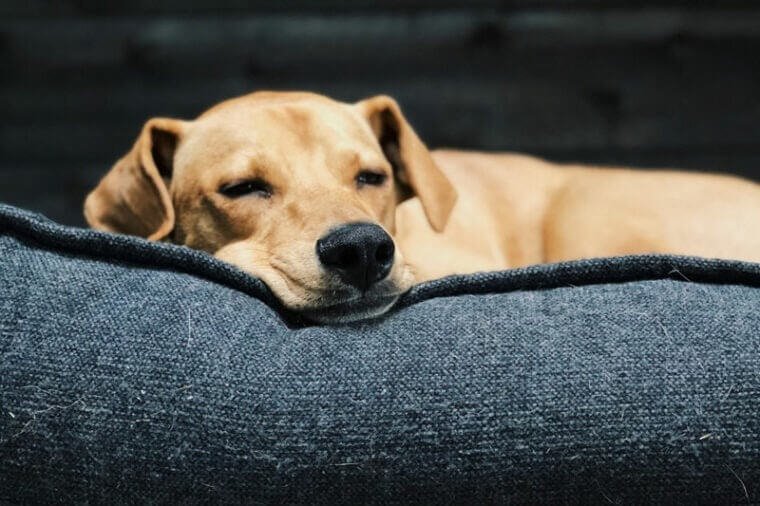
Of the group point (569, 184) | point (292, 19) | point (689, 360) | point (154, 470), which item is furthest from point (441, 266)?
point (292, 19)

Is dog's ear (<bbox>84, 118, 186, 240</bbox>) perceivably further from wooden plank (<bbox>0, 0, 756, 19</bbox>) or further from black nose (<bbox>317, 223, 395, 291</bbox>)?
wooden plank (<bbox>0, 0, 756, 19</bbox>)

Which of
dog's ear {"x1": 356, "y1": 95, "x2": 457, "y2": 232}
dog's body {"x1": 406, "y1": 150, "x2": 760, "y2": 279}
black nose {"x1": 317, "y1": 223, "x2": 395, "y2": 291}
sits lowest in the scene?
dog's body {"x1": 406, "y1": 150, "x2": 760, "y2": 279}

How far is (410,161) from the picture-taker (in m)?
2.22

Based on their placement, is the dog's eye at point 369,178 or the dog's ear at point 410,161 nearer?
the dog's eye at point 369,178

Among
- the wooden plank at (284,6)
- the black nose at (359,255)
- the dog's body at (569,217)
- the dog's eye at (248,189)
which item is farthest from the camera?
the wooden plank at (284,6)

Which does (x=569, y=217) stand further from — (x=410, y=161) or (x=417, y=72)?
(x=417, y=72)

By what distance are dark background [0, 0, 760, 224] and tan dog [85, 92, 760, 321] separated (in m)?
0.79

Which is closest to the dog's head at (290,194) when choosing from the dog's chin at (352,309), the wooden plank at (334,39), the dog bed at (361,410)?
the dog's chin at (352,309)

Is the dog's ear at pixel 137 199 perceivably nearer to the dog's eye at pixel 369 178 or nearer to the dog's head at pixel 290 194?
the dog's head at pixel 290 194

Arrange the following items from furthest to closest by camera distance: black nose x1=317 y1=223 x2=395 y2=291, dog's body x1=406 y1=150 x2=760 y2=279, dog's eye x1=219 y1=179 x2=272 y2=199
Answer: dog's body x1=406 y1=150 x2=760 y2=279, dog's eye x1=219 y1=179 x2=272 y2=199, black nose x1=317 y1=223 x2=395 y2=291

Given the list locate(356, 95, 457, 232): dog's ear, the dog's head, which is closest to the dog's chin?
Result: the dog's head

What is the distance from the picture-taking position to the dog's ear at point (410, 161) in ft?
A: 7.13

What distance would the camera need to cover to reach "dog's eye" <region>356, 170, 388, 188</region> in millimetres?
2012

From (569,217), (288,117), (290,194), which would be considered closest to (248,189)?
(290,194)
